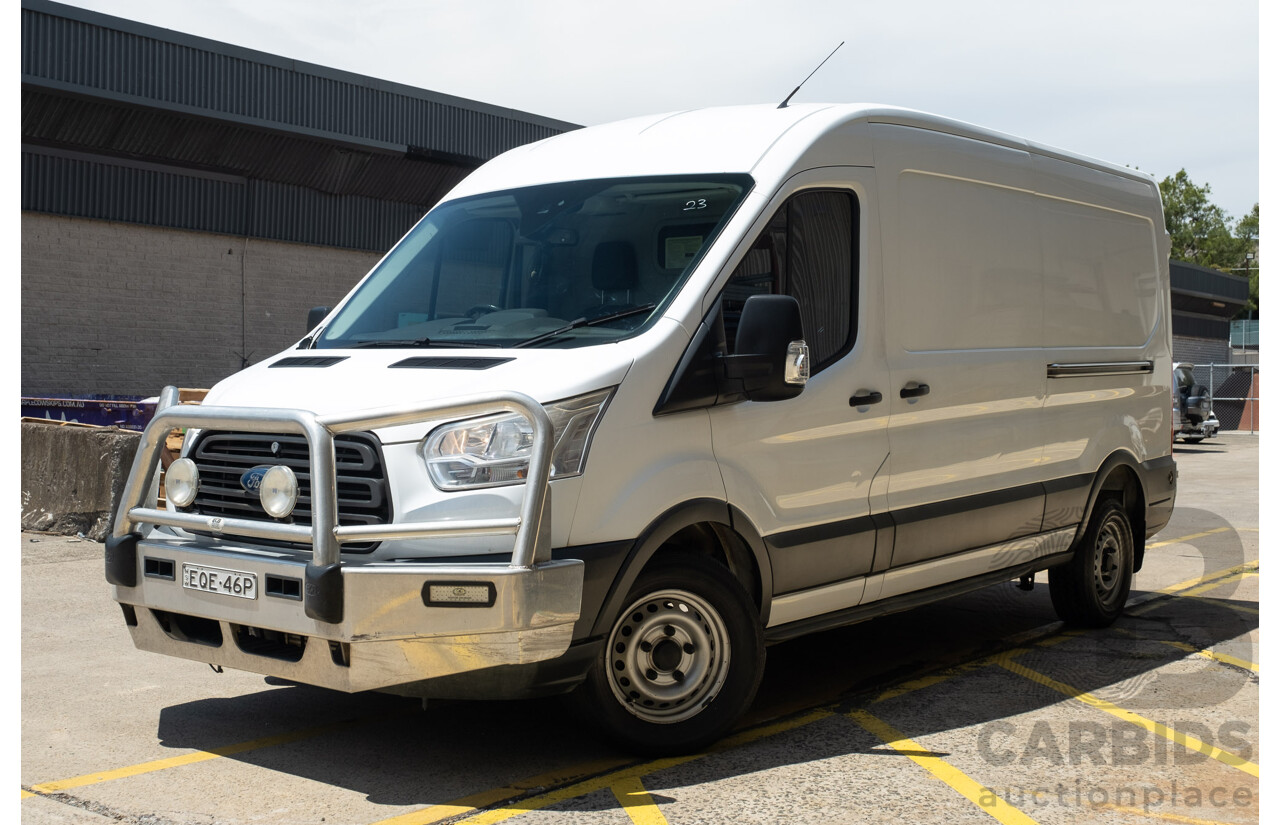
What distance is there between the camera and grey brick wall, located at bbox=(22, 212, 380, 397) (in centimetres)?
2153

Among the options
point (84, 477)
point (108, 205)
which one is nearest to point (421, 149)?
point (108, 205)

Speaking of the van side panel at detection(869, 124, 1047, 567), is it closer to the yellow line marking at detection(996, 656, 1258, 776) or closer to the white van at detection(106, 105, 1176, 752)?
the white van at detection(106, 105, 1176, 752)

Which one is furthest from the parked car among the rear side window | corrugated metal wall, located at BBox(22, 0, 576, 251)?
the rear side window

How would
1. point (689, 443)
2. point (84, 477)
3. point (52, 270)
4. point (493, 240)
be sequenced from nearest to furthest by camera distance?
point (689, 443) → point (493, 240) → point (84, 477) → point (52, 270)

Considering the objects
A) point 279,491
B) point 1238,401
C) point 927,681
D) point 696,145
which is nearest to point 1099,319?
point 927,681

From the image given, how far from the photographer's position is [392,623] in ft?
14.3

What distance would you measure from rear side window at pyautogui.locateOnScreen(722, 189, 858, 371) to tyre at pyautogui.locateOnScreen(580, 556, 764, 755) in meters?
1.03

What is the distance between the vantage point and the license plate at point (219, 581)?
455cm

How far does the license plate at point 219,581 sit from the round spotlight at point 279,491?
0.25 meters

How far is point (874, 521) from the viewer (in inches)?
236

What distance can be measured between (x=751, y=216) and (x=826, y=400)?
89cm

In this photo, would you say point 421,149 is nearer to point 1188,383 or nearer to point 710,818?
point 1188,383

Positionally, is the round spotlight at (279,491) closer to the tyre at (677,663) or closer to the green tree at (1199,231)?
the tyre at (677,663)

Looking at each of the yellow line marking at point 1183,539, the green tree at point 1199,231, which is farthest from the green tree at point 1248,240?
the yellow line marking at point 1183,539
